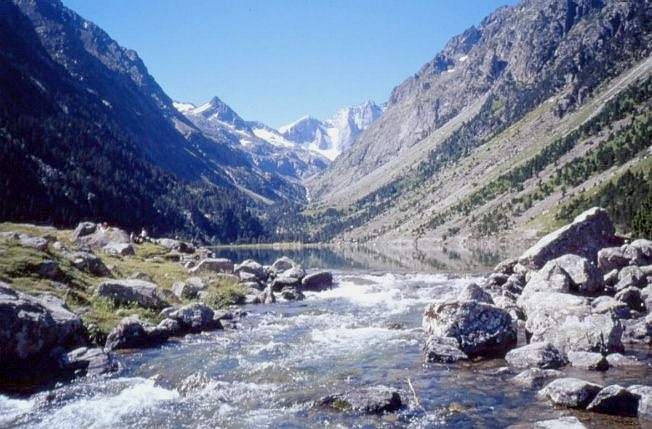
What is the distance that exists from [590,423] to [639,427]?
52.2 inches

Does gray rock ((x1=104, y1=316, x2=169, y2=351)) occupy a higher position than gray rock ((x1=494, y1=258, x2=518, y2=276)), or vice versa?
gray rock ((x1=494, y1=258, x2=518, y2=276))

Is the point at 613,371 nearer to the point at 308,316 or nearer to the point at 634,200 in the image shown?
the point at 308,316

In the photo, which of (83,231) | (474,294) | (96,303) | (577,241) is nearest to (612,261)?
(577,241)

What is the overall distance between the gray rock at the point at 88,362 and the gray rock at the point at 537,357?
19.0 metres

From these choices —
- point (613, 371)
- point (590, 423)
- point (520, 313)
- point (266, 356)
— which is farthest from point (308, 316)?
point (590, 423)

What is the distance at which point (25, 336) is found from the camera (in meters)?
22.9

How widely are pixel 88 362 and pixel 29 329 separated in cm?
309

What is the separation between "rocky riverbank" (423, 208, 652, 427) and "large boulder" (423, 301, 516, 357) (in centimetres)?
5

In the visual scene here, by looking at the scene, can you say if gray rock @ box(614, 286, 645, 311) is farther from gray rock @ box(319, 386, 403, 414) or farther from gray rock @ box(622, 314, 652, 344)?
gray rock @ box(319, 386, 403, 414)

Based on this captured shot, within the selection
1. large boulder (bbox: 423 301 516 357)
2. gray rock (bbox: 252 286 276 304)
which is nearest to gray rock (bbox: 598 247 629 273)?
large boulder (bbox: 423 301 516 357)

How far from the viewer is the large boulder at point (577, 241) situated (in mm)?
46906

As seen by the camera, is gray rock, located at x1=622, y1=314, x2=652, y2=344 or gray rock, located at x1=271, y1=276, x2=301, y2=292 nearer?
gray rock, located at x1=622, y1=314, x2=652, y2=344

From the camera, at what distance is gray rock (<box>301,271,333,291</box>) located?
198 ft

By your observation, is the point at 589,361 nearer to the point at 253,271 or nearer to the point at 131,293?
the point at 131,293
